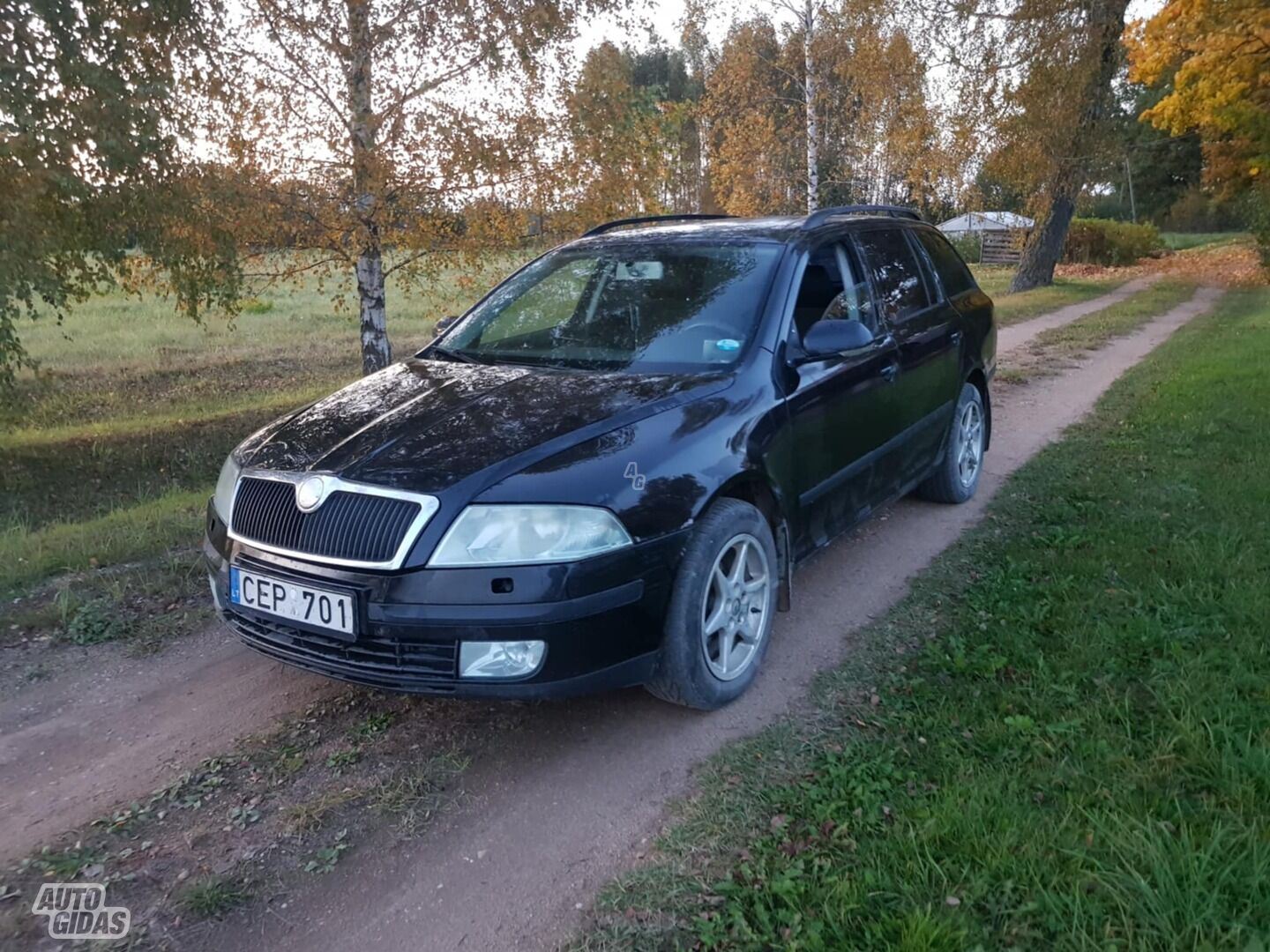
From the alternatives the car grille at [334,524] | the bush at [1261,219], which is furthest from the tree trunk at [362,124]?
the bush at [1261,219]

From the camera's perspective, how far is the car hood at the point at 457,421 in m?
3.12

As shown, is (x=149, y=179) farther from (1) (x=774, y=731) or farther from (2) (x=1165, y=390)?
(2) (x=1165, y=390)

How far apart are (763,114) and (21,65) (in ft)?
51.8

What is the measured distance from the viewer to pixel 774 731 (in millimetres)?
3395

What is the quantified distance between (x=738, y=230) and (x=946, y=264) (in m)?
2.21

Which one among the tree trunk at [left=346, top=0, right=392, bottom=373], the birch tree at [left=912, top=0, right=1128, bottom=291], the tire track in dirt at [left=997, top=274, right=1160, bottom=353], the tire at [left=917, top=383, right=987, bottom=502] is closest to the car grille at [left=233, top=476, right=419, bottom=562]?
the tire at [left=917, top=383, right=987, bottom=502]

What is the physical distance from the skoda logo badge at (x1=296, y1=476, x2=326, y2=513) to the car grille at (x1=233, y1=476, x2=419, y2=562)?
0.07ft

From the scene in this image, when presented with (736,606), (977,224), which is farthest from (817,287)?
(977,224)

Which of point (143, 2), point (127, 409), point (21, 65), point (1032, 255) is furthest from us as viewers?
point (1032, 255)

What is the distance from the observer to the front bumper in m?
2.91

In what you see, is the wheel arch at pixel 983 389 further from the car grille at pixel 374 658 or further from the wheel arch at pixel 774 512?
the car grille at pixel 374 658

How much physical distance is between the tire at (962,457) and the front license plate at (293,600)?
392cm

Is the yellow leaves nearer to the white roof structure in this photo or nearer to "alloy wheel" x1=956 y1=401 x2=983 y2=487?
"alloy wheel" x1=956 y1=401 x2=983 y2=487

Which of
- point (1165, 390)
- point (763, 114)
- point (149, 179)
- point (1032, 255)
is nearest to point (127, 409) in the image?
point (149, 179)
